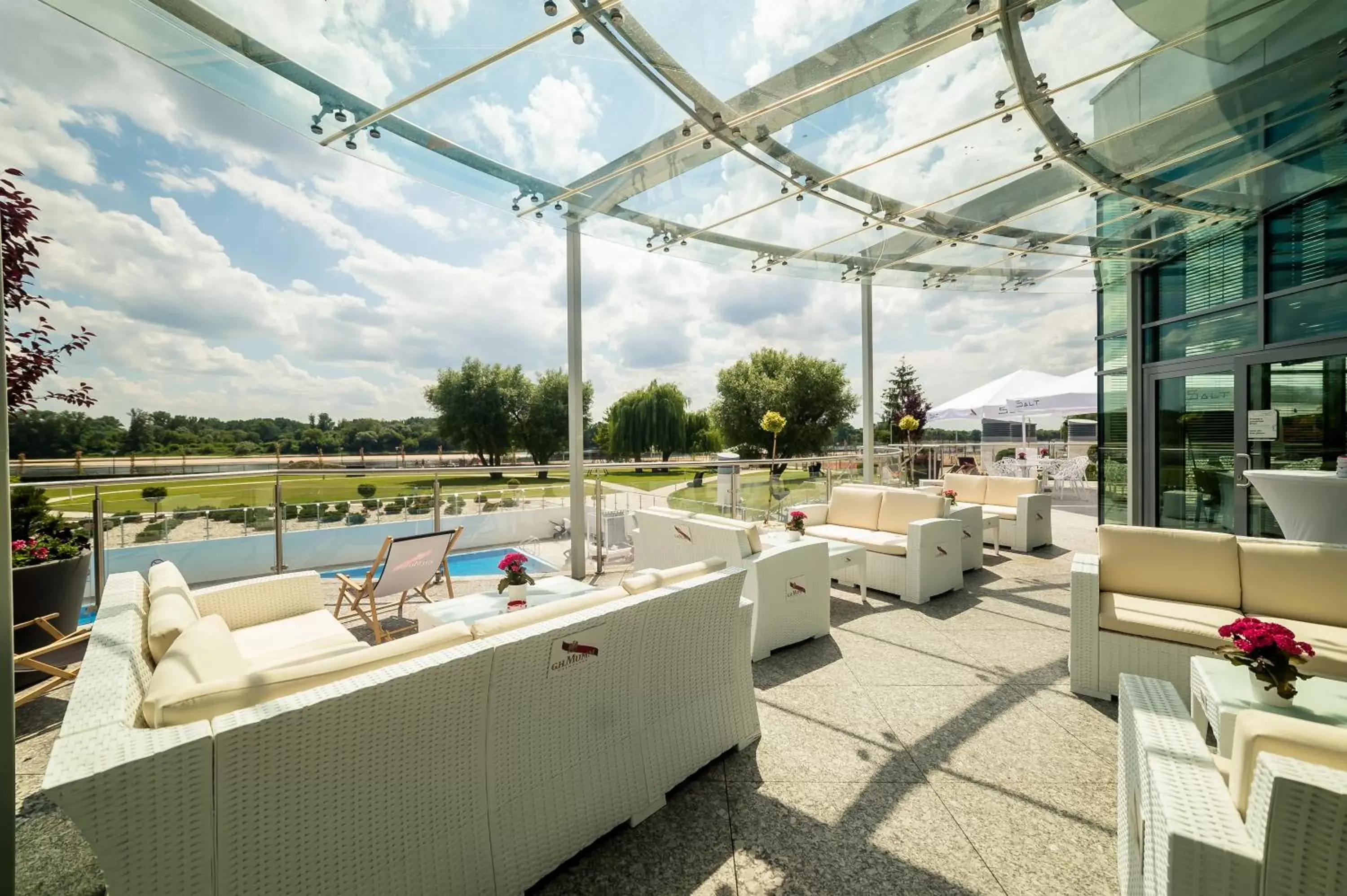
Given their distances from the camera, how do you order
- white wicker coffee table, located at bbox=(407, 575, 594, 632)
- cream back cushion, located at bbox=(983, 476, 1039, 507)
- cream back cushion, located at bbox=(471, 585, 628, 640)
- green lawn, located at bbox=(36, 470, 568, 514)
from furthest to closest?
cream back cushion, located at bbox=(983, 476, 1039, 507)
green lawn, located at bbox=(36, 470, 568, 514)
white wicker coffee table, located at bbox=(407, 575, 594, 632)
cream back cushion, located at bbox=(471, 585, 628, 640)

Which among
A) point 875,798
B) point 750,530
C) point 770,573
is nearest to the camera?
point 875,798

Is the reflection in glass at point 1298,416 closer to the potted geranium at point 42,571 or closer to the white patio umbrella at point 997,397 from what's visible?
the white patio umbrella at point 997,397

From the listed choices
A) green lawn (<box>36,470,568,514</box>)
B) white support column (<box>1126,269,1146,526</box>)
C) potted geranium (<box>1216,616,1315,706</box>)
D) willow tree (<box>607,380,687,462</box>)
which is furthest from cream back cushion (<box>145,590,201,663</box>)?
willow tree (<box>607,380,687,462</box>)

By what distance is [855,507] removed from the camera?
5547 millimetres

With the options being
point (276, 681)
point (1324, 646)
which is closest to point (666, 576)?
point (276, 681)

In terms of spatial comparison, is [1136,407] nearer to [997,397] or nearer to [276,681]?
[997,397]

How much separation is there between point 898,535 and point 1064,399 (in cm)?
750

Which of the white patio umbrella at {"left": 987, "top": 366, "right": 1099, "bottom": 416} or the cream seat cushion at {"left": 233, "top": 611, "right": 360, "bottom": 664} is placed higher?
the white patio umbrella at {"left": 987, "top": 366, "right": 1099, "bottom": 416}

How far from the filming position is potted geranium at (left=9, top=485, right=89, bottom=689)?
3012 millimetres

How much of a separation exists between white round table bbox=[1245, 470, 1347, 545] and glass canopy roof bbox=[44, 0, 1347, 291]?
7.76 ft

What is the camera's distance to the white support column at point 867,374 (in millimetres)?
7027

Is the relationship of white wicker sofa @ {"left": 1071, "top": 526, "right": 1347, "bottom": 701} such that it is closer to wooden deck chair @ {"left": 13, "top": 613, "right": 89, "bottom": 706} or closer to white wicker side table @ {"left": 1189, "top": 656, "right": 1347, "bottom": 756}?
white wicker side table @ {"left": 1189, "top": 656, "right": 1347, "bottom": 756}

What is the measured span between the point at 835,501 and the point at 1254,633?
12.8 feet

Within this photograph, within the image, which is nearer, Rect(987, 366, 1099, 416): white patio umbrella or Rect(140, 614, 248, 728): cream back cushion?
Rect(140, 614, 248, 728): cream back cushion
